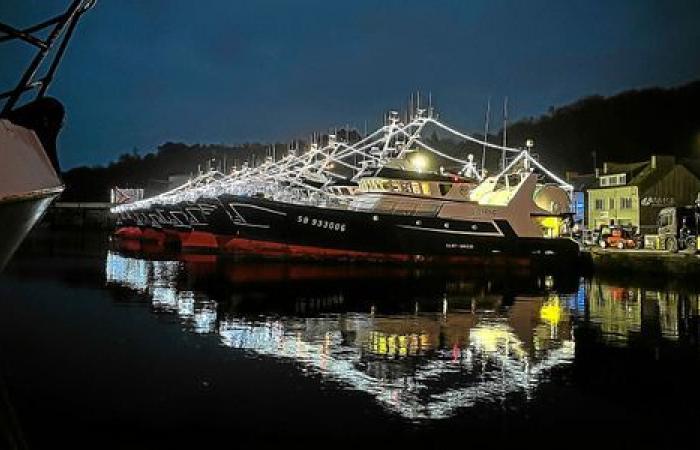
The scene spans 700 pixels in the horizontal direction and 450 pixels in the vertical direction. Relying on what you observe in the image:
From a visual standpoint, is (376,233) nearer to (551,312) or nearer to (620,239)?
(551,312)

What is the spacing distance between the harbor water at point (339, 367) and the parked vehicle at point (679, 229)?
569 inches

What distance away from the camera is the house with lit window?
5462 centimetres

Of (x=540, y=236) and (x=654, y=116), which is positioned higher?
(x=654, y=116)

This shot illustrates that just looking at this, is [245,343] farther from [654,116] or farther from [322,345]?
[654,116]

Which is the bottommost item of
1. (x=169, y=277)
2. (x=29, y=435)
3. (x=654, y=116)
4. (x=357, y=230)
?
(x=29, y=435)

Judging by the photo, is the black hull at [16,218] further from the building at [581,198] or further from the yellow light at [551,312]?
the building at [581,198]

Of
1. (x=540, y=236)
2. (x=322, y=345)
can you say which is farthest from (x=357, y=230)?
(x=322, y=345)

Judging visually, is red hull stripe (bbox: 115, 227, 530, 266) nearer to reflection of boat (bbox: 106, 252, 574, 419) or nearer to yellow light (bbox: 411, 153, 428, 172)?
yellow light (bbox: 411, 153, 428, 172)

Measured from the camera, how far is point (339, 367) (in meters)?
10.5

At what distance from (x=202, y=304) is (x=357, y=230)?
15.9 meters

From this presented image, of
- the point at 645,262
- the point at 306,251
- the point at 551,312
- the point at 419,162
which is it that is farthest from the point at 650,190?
the point at 551,312

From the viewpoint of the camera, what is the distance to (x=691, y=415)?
8.57 meters

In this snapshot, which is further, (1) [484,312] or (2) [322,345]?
(1) [484,312]

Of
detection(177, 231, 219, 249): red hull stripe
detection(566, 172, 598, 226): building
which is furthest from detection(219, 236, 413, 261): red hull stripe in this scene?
detection(566, 172, 598, 226): building
